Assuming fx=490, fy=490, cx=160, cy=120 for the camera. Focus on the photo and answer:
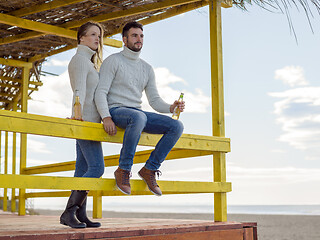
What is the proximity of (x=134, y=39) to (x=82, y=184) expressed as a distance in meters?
1.16

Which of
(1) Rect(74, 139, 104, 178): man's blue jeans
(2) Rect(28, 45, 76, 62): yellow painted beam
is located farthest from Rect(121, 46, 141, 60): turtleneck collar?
(2) Rect(28, 45, 76, 62): yellow painted beam

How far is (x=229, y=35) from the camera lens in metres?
31.8

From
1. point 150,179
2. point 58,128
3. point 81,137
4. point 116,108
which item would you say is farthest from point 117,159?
point 58,128

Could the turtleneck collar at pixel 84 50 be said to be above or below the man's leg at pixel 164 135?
above

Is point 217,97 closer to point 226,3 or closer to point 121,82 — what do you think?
point 226,3

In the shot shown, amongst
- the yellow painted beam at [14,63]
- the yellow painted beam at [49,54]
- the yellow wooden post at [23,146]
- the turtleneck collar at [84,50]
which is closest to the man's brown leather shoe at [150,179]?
the turtleneck collar at [84,50]

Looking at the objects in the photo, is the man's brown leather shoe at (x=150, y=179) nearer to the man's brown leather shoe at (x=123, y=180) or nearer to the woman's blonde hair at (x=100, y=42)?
the man's brown leather shoe at (x=123, y=180)

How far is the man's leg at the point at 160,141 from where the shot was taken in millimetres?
3645

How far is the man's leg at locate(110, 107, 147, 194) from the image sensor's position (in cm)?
344

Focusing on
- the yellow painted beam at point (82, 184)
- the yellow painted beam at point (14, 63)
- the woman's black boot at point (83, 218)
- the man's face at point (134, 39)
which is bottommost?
the woman's black boot at point (83, 218)

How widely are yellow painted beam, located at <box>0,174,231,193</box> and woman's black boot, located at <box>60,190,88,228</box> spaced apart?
17 cm

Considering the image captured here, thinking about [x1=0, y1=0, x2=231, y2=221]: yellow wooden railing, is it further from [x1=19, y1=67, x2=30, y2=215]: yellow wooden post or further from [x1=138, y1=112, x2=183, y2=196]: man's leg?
[x1=19, y1=67, x2=30, y2=215]: yellow wooden post

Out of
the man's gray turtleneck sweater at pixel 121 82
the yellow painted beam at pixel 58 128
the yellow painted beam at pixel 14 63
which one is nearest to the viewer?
the yellow painted beam at pixel 58 128

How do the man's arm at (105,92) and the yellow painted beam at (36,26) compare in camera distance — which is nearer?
the man's arm at (105,92)
